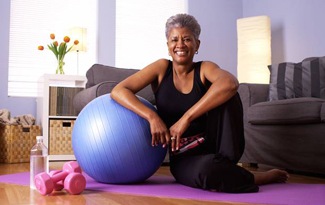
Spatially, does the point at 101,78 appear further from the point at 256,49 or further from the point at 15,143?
the point at 256,49

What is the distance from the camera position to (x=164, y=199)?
64.2 inches

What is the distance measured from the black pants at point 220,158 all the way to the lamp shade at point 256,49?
2480 mm

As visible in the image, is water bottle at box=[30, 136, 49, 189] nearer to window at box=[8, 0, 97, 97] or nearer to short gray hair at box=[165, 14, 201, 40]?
short gray hair at box=[165, 14, 201, 40]

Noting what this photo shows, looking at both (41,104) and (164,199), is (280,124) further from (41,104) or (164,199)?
(41,104)

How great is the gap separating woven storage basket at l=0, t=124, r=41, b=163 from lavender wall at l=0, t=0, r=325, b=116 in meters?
0.55

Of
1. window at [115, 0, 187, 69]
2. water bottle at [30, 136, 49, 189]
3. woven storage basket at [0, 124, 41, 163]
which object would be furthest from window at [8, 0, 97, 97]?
water bottle at [30, 136, 49, 189]

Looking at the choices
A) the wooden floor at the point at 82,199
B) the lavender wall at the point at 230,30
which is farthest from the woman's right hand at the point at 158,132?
the lavender wall at the point at 230,30

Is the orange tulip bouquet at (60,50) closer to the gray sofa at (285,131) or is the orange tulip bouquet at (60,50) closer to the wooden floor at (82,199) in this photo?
the gray sofa at (285,131)

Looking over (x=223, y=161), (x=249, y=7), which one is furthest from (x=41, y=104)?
(x=249, y=7)

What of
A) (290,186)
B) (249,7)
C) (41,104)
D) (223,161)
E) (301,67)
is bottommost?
(290,186)

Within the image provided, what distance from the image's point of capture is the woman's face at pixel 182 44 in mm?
1955

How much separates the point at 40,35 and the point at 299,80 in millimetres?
2641

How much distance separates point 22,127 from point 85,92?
812 mm

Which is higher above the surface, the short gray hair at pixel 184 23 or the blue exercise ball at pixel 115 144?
the short gray hair at pixel 184 23
